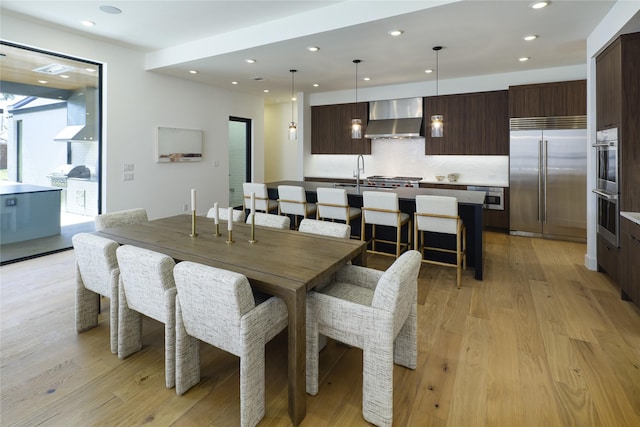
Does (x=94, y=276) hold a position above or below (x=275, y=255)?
below

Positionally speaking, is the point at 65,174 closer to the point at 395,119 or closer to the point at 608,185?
the point at 395,119

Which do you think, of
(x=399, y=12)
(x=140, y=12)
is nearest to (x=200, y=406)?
(x=399, y=12)

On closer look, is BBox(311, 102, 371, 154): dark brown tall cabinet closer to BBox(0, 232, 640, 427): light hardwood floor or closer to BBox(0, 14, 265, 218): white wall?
BBox(0, 14, 265, 218): white wall

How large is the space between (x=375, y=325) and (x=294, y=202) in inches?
121

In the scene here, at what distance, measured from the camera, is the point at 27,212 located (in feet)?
14.5

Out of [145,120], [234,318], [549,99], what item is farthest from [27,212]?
[549,99]

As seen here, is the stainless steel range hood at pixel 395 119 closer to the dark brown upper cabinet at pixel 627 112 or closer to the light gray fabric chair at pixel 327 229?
the dark brown upper cabinet at pixel 627 112

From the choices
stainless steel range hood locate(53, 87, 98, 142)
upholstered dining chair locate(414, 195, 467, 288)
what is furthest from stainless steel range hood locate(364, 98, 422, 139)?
stainless steel range hood locate(53, 87, 98, 142)

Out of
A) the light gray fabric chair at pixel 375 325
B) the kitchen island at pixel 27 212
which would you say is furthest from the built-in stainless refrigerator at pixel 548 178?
the kitchen island at pixel 27 212

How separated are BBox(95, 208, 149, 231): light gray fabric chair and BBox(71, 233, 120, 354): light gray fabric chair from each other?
687mm

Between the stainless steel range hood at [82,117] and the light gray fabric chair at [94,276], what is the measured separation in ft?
9.94

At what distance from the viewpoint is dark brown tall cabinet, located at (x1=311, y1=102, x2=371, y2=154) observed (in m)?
7.23

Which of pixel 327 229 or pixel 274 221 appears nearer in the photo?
pixel 327 229

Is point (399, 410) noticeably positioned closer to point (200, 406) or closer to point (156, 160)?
point (200, 406)
